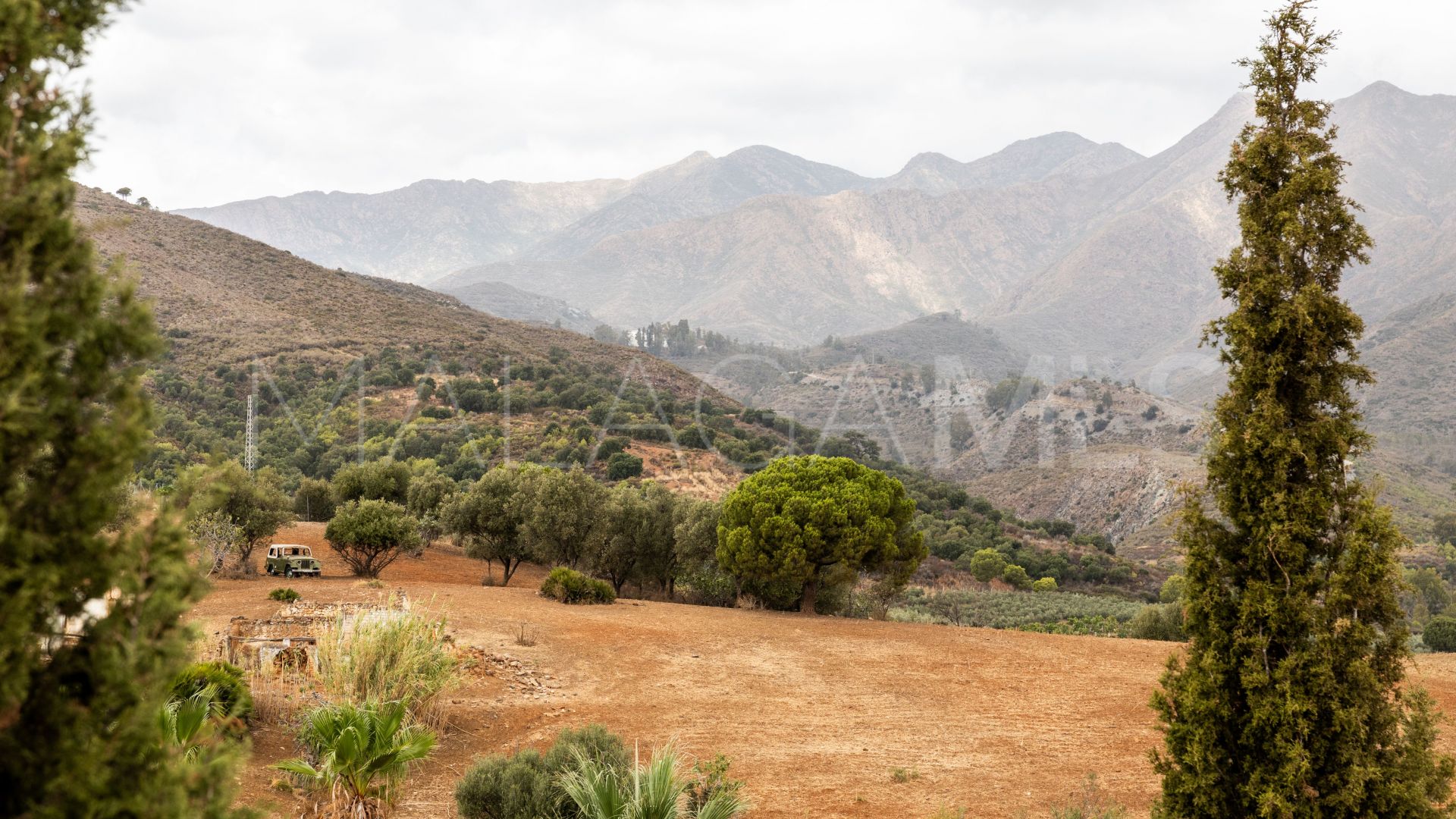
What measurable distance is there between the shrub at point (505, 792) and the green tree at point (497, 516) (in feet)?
66.1

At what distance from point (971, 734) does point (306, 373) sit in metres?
53.0

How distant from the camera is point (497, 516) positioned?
28.6m

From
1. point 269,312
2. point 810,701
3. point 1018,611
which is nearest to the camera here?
point 810,701

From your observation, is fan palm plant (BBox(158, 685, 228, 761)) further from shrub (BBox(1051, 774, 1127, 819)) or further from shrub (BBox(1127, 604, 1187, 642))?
shrub (BBox(1127, 604, 1187, 642))

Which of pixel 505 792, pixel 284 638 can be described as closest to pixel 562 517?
pixel 284 638

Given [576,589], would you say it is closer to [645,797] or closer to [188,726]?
[188,726]

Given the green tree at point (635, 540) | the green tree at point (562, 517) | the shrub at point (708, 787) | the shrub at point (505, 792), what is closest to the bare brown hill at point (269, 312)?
the green tree at point (562, 517)

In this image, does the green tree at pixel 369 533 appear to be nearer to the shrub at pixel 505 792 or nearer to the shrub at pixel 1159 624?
the shrub at pixel 505 792

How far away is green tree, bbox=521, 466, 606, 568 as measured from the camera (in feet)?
90.0

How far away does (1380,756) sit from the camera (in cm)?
701

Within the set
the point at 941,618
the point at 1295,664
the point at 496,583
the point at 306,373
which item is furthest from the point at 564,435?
the point at 1295,664

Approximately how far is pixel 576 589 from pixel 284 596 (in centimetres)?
656

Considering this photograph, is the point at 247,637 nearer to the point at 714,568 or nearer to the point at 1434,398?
the point at 714,568

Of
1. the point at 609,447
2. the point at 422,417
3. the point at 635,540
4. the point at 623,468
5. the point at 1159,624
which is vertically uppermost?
the point at 422,417
